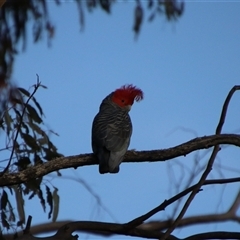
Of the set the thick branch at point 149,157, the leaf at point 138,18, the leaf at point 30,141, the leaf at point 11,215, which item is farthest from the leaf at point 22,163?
the leaf at point 138,18

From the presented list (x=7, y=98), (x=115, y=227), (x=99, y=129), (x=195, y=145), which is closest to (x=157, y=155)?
(x=195, y=145)

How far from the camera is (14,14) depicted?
5.04 m

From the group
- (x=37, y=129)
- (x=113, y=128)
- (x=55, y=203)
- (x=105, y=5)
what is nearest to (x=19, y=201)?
(x=55, y=203)

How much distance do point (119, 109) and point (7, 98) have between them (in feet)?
2.42

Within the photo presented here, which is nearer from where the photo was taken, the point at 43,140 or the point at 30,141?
the point at 30,141

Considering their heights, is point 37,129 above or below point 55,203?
above

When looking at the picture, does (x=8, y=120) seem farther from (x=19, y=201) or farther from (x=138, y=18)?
(x=138, y=18)

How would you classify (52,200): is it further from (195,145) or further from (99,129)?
(195,145)

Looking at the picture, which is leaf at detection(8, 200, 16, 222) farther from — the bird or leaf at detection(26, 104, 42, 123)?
the bird

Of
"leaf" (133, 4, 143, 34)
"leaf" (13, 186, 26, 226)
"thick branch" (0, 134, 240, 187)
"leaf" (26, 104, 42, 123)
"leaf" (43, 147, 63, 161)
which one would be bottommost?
"thick branch" (0, 134, 240, 187)

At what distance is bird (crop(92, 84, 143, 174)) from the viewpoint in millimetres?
3426

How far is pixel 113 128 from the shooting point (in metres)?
3.79

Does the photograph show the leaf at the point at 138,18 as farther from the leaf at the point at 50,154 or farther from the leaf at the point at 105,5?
the leaf at the point at 50,154

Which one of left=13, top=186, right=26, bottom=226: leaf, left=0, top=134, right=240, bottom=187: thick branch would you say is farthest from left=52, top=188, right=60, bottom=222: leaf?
left=0, top=134, right=240, bottom=187: thick branch
